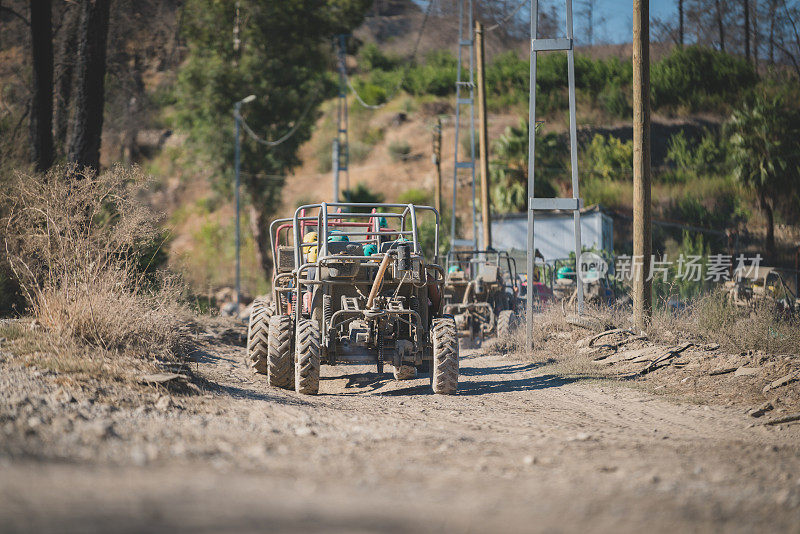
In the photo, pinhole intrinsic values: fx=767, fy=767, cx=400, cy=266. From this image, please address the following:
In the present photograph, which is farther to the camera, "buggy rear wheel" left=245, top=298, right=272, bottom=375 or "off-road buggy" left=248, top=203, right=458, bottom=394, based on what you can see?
"buggy rear wheel" left=245, top=298, right=272, bottom=375

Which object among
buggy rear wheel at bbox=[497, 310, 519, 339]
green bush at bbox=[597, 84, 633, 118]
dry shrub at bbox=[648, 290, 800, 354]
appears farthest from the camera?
green bush at bbox=[597, 84, 633, 118]

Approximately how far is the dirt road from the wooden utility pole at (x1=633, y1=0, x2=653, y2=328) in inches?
210

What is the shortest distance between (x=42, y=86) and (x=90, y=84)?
242 cm

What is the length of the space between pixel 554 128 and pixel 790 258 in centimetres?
1727

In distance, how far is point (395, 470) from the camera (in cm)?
522

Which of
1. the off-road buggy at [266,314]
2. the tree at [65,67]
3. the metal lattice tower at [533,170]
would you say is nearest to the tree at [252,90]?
the tree at [65,67]

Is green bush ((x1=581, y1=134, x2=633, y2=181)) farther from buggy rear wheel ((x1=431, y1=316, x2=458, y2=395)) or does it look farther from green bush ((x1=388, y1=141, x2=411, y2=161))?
buggy rear wheel ((x1=431, y1=316, x2=458, y2=395))

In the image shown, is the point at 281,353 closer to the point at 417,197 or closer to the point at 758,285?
the point at 758,285

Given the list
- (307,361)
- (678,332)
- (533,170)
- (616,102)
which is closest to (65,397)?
(307,361)

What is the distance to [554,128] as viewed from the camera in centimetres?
4725

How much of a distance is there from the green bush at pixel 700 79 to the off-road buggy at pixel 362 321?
103 feet

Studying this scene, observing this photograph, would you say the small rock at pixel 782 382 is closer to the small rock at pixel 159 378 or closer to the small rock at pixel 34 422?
the small rock at pixel 159 378

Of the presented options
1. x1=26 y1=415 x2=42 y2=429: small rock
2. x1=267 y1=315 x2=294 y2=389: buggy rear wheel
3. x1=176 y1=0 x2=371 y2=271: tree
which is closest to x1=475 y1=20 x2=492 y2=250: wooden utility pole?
x1=176 y1=0 x2=371 y2=271: tree

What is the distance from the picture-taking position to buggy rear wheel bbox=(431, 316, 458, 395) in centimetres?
989
